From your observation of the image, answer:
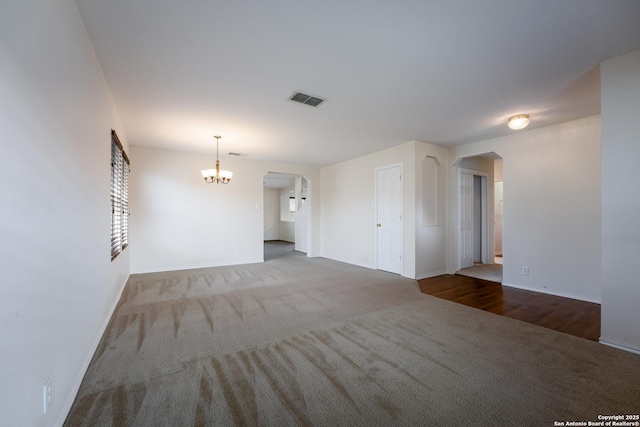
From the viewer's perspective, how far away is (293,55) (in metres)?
2.25

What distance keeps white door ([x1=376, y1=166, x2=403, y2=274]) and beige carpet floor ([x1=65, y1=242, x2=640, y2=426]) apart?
6.26 ft

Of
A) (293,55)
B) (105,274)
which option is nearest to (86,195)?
(105,274)

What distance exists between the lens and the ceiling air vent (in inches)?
117

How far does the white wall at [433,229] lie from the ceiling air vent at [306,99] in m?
2.50

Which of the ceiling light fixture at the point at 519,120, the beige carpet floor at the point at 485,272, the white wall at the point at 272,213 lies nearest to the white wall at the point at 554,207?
the beige carpet floor at the point at 485,272

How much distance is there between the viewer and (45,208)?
53.4 inches

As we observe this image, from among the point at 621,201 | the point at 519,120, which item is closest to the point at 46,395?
the point at 621,201

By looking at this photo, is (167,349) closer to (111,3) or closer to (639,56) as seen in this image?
(111,3)

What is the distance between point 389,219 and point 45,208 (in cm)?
500

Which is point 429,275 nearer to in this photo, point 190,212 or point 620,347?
point 620,347

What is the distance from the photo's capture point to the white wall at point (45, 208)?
1.03 m

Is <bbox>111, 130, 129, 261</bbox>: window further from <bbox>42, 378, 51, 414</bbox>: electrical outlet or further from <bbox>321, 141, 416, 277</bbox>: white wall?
<bbox>321, 141, 416, 277</bbox>: white wall

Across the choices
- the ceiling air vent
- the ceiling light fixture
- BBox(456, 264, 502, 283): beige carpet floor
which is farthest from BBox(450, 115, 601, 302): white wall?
the ceiling air vent

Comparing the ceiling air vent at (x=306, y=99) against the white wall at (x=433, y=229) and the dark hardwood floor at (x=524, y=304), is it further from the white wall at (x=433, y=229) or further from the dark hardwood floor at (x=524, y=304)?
the dark hardwood floor at (x=524, y=304)
